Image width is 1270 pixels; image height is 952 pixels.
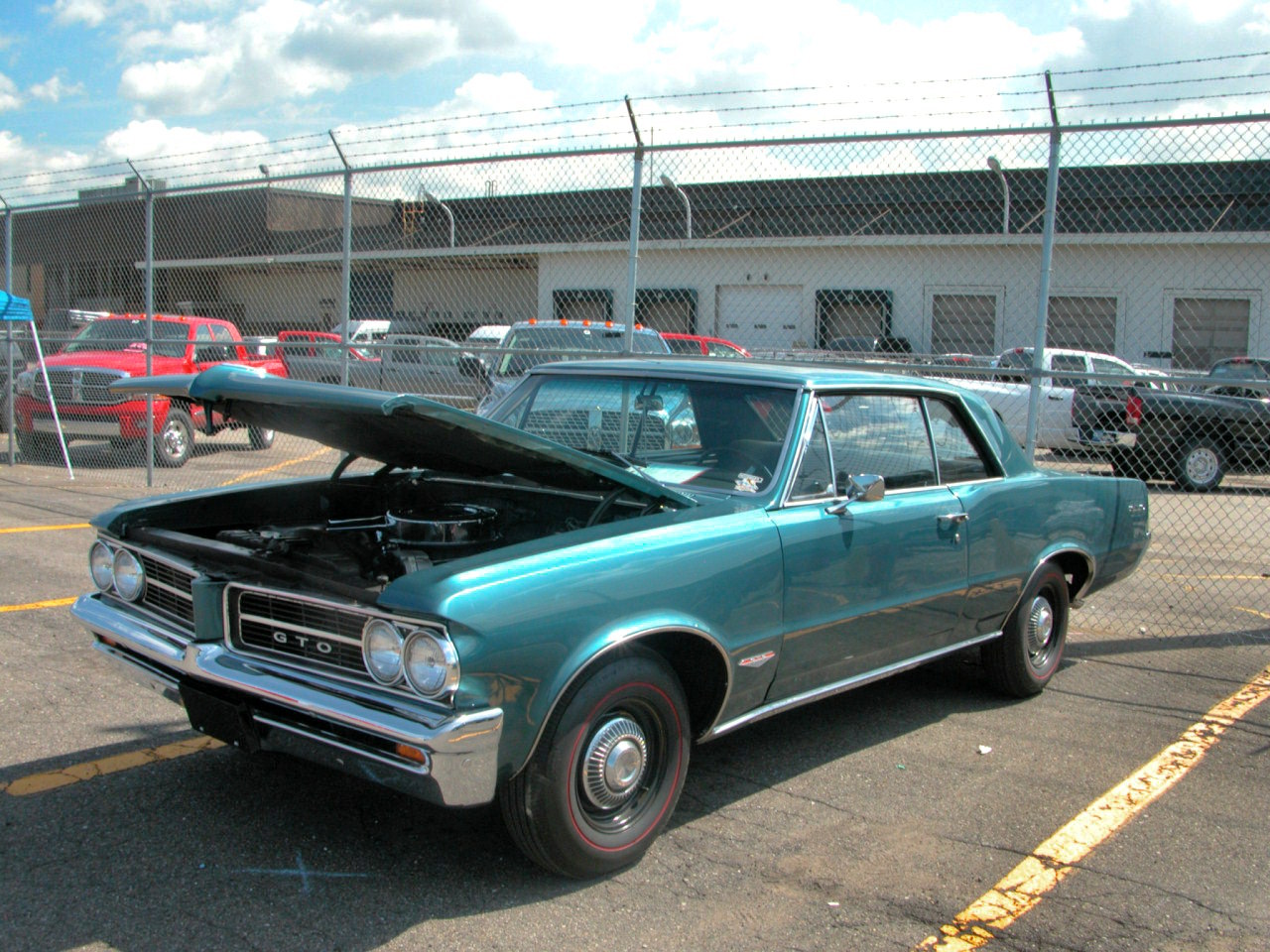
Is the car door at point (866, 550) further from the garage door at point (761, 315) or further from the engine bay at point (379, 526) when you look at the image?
the garage door at point (761, 315)

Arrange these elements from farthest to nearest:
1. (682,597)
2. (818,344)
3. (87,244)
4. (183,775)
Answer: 1. (87,244)
2. (818,344)
3. (183,775)
4. (682,597)

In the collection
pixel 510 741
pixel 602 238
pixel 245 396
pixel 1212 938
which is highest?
pixel 602 238

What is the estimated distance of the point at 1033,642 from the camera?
211 inches

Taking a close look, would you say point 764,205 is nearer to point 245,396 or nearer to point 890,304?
point 890,304

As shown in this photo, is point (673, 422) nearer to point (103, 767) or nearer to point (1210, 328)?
point (103, 767)

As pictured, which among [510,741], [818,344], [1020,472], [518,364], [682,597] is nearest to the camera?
[510,741]

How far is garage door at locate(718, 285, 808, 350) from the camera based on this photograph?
1088cm

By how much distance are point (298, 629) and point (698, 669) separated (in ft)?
4.23

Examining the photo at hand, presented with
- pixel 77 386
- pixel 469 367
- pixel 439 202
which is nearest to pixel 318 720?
pixel 439 202

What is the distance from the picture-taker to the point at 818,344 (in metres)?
9.97

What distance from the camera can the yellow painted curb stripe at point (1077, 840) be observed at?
10.4ft

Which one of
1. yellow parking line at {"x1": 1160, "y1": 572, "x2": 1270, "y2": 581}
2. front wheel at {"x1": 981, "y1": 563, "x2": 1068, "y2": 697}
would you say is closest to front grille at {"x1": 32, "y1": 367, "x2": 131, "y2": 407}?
front wheel at {"x1": 981, "y1": 563, "x2": 1068, "y2": 697}

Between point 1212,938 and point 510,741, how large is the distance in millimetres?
2100

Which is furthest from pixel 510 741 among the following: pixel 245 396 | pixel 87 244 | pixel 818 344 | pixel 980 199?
pixel 87 244
